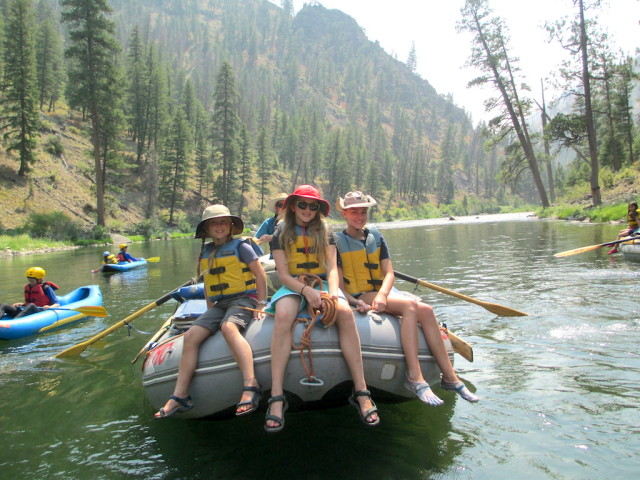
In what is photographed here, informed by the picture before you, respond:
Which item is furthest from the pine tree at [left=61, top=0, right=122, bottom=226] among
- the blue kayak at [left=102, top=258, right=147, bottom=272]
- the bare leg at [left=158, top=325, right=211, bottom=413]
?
the bare leg at [left=158, top=325, right=211, bottom=413]

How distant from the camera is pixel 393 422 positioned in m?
4.00

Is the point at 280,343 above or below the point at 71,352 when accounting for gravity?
above

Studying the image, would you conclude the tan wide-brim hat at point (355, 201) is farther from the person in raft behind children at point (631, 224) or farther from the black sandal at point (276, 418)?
the person in raft behind children at point (631, 224)

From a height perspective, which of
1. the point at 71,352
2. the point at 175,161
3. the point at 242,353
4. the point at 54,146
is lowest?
the point at 71,352

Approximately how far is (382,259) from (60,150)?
40.5 metres

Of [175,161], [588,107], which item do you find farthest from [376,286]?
[175,161]

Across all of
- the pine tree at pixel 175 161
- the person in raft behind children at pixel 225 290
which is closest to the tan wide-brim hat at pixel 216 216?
the person in raft behind children at pixel 225 290

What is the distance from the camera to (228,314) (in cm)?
394

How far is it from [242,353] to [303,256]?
1101mm

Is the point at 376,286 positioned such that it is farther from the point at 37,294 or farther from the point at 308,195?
the point at 37,294

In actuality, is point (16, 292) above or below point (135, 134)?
below

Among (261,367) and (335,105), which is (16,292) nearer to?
(261,367)

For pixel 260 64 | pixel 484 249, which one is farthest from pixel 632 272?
pixel 260 64

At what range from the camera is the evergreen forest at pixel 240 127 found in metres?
26.6
